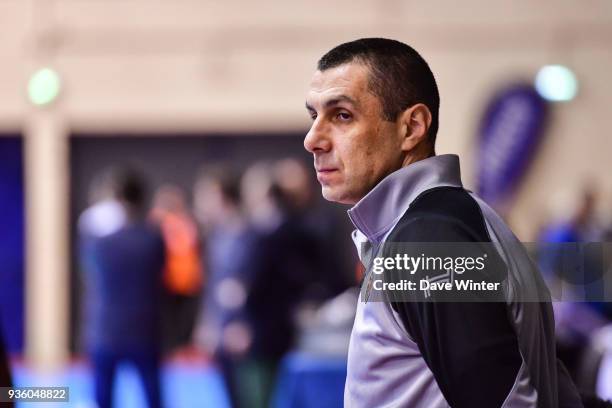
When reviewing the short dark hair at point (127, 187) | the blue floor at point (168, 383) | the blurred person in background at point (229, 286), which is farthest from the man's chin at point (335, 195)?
the blue floor at point (168, 383)

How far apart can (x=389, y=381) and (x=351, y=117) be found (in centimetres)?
42

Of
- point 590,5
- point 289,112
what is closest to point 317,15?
point 289,112

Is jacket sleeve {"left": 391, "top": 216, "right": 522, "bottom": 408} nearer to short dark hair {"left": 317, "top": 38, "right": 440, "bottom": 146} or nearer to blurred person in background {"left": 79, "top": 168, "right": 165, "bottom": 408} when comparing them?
short dark hair {"left": 317, "top": 38, "right": 440, "bottom": 146}

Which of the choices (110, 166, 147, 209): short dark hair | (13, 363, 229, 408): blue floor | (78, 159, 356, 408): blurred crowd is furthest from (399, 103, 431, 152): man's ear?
(13, 363, 229, 408): blue floor

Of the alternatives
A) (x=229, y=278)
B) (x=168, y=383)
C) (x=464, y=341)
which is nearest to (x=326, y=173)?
(x=464, y=341)

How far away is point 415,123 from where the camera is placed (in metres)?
1.71

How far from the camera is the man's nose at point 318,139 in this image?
1742 mm

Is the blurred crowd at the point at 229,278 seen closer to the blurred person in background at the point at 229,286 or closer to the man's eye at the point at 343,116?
the blurred person in background at the point at 229,286

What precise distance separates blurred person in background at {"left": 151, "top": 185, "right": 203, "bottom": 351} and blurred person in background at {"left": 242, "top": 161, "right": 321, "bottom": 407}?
13.6 ft

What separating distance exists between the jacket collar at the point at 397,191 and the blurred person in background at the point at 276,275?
383 centimetres

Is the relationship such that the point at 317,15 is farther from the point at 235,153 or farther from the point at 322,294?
the point at 322,294

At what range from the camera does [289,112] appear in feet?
33.2

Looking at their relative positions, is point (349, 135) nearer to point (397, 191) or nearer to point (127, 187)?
point (397, 191)

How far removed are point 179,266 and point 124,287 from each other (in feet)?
14.1
